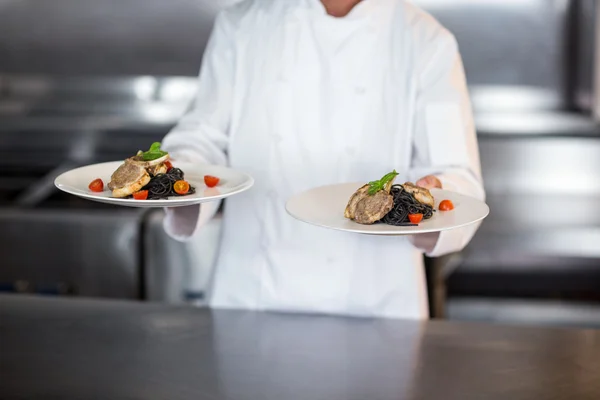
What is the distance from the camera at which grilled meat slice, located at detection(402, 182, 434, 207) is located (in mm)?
1629

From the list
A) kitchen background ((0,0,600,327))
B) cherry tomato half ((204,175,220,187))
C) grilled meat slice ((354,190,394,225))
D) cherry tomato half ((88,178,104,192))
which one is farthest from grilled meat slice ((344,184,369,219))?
kitchen background ((0,0,600,327))

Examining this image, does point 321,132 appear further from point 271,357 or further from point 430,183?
point 271,357

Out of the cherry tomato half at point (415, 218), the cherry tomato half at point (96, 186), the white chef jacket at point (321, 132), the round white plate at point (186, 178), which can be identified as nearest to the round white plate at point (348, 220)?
the cherry tomato half at point (415, 218)

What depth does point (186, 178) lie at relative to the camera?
1828 mm

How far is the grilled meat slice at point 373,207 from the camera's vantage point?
62.2 inches

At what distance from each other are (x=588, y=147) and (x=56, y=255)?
2093 millimetres

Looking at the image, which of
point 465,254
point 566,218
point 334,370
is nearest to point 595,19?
point 566,218

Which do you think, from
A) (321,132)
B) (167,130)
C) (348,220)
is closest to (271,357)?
(348,220)

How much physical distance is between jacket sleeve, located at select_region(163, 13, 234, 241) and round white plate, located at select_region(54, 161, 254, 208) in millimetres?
146

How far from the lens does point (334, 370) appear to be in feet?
5.30

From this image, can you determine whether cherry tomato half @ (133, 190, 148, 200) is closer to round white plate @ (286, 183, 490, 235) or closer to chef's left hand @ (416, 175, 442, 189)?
round white plate @ (286, 183, 490, 235)

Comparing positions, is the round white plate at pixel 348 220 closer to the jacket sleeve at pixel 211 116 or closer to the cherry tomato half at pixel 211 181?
the cherry tomato half at pixel 211 181

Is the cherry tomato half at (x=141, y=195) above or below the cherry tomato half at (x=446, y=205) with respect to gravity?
above

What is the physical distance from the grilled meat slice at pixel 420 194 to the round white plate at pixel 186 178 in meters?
0.32
